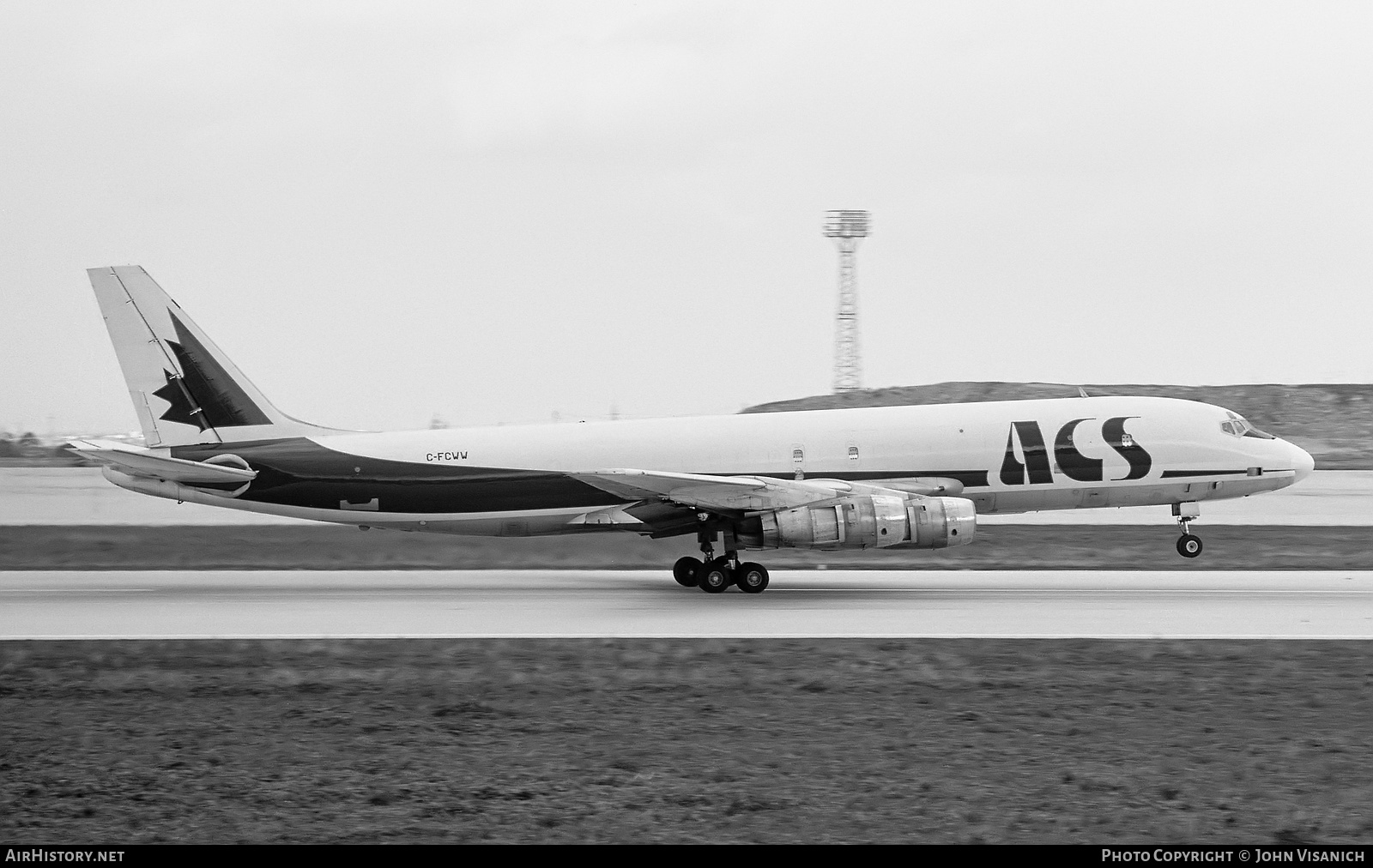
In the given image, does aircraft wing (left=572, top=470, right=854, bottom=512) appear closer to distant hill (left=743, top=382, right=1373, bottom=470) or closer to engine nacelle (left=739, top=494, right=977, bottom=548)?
engine nacelle (left=739, top=494, right=977, bottom=548)

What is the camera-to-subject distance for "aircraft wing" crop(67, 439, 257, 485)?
23.6 m

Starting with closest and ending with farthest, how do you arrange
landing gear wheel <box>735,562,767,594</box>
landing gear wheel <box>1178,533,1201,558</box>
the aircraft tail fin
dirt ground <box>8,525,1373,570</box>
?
1. landing gear wheel <box>735,562,767,594</box>
2. the aircraft tail fin
3. landing gear wheel <box>1178,533,1201,558</box>
4. dirt ground <box>8,525,1373,570</box>

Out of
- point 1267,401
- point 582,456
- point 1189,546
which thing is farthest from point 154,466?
point 1267,401

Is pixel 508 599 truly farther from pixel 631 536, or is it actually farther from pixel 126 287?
pixel 126 287

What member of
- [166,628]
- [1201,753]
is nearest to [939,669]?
[1201,753]

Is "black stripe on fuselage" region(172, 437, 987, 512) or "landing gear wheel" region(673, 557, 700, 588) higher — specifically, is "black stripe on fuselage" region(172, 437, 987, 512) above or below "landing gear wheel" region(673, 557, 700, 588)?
above

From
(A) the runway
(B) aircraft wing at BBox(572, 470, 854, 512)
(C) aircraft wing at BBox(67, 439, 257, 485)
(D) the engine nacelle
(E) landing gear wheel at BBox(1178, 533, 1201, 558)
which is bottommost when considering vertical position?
(A) the runway

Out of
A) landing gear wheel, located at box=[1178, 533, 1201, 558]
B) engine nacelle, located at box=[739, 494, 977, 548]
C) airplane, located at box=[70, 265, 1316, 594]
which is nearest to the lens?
engine nacelle, located at box=[739, 494, 977, 548]

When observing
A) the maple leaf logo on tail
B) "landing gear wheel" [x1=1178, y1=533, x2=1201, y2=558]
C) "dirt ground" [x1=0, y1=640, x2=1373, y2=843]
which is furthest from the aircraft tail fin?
"landing gear wheel" [x1=1178, y1=533, x2=1201, y2=558]

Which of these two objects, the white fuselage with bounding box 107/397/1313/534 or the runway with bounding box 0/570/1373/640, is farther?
the white fuselage with bounding box 107/397/1313/534

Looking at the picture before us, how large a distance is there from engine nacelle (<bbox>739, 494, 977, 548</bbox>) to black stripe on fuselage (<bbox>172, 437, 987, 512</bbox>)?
84.0 inches

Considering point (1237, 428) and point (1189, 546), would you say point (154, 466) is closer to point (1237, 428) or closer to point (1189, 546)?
point (1189, 546)

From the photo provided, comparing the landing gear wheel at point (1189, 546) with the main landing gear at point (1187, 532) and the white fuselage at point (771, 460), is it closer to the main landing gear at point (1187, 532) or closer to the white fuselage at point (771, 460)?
the main landing gear at point (1187, 532)
